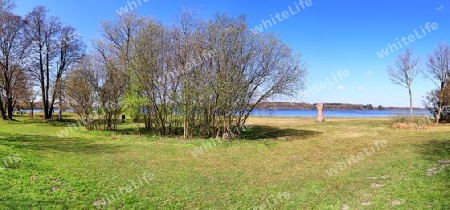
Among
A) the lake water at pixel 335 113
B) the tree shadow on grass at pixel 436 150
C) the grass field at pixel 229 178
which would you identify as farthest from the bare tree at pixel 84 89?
the tree shadow on grass at pixel 436 150

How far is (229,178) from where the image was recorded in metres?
9.80

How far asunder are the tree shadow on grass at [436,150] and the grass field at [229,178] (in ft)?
0.11

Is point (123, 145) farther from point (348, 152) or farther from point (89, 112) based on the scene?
point (348, 152)

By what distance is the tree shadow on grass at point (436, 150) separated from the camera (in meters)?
11.2

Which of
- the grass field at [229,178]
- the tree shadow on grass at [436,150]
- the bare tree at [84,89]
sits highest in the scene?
the bare tree at [84,89]

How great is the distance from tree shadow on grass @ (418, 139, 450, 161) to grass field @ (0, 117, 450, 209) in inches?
1.4

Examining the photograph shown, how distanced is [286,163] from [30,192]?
875 cm

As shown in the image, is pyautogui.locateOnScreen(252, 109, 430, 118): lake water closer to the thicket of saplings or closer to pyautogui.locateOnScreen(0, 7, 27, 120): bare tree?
the thicket of saplings

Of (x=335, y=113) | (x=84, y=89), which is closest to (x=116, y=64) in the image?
(x=84, y=89)

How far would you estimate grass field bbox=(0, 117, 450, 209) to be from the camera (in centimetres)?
721

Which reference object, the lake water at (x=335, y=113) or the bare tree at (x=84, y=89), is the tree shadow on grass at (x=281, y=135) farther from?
the bare tree at (x=84, y=89)

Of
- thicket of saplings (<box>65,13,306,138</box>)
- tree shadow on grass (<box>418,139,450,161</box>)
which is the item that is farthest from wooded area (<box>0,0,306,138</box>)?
tree shadow on grass (<box>418,139,450,161</box>)

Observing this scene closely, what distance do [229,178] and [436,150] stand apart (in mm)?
9297

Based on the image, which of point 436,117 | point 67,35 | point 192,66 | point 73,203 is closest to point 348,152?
point 192,66
